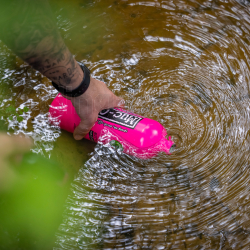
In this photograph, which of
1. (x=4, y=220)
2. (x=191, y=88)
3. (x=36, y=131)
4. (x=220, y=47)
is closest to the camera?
(x=4, y=220)

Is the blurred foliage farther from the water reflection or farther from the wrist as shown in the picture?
the wrist

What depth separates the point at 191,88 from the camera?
1621mm

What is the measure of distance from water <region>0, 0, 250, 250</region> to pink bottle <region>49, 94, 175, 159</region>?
0.09 metres

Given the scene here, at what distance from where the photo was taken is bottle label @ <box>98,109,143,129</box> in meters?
1.31

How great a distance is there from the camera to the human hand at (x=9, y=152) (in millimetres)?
1257

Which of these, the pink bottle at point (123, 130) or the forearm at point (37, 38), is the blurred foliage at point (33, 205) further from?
the forearm at point (37, 38)

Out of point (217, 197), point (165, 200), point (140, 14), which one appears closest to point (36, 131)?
point (165, 200)

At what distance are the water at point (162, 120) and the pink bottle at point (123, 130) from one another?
9cm

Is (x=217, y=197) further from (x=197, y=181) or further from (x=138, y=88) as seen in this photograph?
(x=138, y=88)

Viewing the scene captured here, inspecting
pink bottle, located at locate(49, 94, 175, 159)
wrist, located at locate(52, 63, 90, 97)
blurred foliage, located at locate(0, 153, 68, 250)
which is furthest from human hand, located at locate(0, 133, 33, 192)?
wrist, located at locate(52, 63, 90, 97)

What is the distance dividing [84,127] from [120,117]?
204mm

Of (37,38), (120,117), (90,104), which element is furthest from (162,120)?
(37,38)

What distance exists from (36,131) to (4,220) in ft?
1.73

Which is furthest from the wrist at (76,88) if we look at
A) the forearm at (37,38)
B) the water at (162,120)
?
the water at (162,120)
